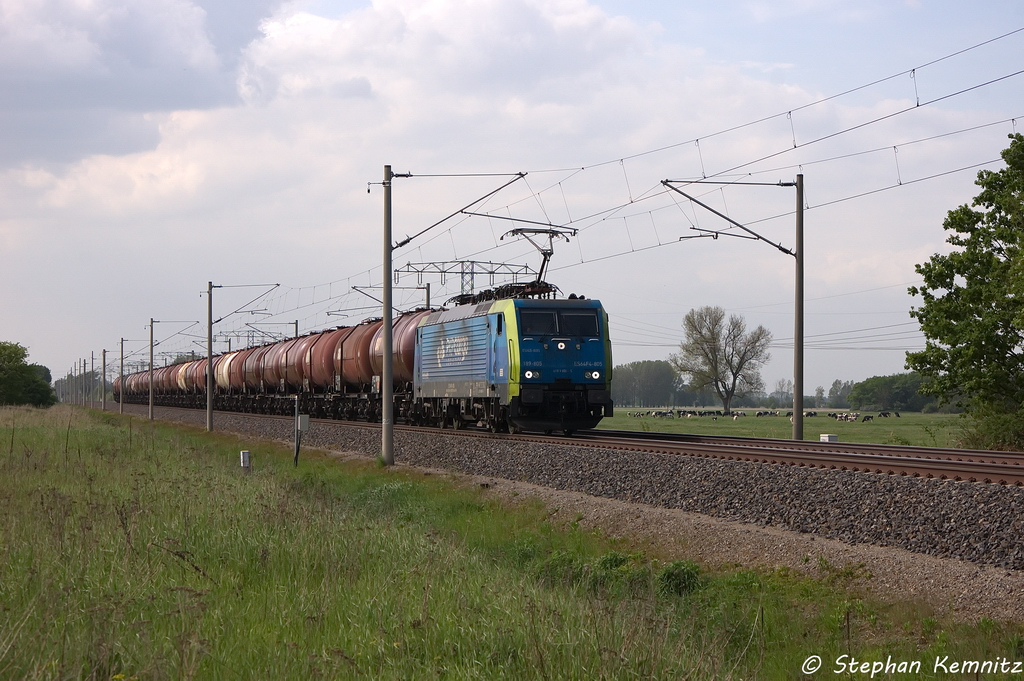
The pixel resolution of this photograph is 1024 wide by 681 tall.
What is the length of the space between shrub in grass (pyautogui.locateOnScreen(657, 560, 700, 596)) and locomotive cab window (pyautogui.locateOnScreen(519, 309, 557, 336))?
1179cm

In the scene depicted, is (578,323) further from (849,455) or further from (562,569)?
(562,569)

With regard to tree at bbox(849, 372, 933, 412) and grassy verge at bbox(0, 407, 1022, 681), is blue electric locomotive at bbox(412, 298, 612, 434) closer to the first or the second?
grassy verge at bbox(0, 407, 1022, 681)

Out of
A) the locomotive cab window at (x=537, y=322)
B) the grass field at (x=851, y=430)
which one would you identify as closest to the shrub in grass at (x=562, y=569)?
the locomotive cab window at (x=537, y=322)

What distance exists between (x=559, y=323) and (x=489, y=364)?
2.06 m

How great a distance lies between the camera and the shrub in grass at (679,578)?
10414mm

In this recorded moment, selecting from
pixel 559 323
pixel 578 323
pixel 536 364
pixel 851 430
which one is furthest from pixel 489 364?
pixel 851 430

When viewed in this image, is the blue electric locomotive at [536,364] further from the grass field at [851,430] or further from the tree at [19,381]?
the tree at [19,381]

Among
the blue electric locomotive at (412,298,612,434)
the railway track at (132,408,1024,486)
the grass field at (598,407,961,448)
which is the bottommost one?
the grass field at (598,407,961,448)

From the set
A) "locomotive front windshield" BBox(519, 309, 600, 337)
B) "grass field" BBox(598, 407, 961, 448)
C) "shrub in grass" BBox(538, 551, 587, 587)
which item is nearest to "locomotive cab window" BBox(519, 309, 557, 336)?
"locomotive front windshield" BBox(519, 309, 600, 337)

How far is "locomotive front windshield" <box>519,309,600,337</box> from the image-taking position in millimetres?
22312

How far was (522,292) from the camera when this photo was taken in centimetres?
2419

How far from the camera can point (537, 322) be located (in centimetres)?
2242

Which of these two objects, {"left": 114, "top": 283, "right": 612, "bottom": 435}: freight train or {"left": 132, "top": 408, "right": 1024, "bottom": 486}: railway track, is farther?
{"left": 114, "top": 283, "right": 612, "bottom": 435}: freight train

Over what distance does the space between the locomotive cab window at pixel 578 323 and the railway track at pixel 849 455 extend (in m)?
2.48
